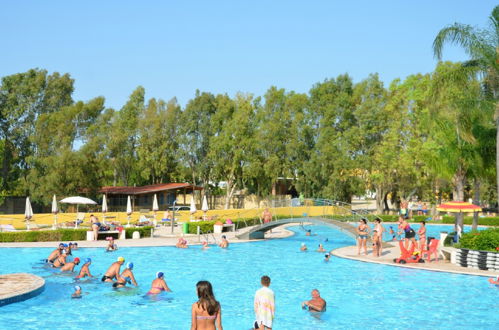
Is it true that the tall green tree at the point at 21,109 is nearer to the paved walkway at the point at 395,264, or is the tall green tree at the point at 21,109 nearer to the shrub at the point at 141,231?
the shrub at the point at 141,231

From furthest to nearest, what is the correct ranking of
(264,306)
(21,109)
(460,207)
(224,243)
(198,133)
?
(198,133) < (21,109) < (224,243) < (460,207) < (264,306)

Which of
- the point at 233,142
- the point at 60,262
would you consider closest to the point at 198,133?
the point at 233,142

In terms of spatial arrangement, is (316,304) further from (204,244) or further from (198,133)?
(198,133)

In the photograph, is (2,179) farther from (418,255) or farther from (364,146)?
(418,255)

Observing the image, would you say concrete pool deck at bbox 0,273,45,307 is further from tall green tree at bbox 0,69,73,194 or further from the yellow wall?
tall green tree at bbox 0,69,73,194

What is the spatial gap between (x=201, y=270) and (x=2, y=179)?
4958 centimetres

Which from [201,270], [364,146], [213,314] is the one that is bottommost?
[201,270]

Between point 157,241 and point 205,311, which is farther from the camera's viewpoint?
point 157,241

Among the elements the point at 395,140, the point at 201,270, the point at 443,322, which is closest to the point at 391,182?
the point at 395,140

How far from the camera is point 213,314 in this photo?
22.2ft

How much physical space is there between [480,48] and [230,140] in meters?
45.0

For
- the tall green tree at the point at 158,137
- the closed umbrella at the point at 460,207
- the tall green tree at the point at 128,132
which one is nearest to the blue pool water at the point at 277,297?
the closed umbrella at the point at 460,207

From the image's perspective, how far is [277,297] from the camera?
1705 cm

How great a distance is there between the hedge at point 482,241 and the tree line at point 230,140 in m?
30.6
